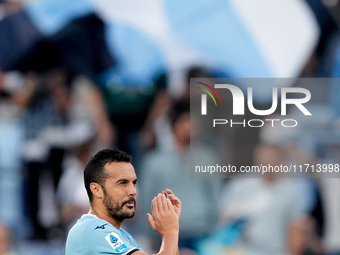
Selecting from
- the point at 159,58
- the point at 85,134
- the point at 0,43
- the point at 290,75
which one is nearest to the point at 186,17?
the point at 159,58

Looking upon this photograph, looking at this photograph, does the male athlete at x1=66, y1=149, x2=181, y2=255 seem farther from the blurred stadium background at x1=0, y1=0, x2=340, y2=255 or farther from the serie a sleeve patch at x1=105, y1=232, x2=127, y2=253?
the blurred stadium background at x1=0, y1=0, x2=340, y2=255

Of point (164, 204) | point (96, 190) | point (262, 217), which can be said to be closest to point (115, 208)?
point (96, 190)

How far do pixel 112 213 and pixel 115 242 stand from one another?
0.53ft

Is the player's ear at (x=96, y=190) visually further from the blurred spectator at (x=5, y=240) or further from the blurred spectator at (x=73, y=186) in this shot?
the blurred spectator at (x=5, y=240)

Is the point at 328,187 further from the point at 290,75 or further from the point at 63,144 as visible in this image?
the point at 63,144

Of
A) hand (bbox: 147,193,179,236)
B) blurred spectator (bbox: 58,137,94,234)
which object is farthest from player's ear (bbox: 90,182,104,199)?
blurred spectator (bbox: 58,137,94,234)

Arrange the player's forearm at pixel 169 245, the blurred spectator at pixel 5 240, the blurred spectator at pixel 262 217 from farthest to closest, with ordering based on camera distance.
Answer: the blurred spectator at pixel 5 240, the blurred spectator at pixel 262 217, the player's forearm at pixel 169 245

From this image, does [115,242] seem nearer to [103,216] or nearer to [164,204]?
[103,216]

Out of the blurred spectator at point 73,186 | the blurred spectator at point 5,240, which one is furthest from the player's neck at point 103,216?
the blurred spectator at point 5,240

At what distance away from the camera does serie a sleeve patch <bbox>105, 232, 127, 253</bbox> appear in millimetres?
2494

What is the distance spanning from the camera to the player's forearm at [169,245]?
2.48 metres

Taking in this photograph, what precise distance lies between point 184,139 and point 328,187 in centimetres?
178

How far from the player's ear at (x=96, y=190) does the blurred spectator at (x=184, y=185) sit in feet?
11.3

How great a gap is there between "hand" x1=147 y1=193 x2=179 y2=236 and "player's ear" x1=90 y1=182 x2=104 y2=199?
268 mm
